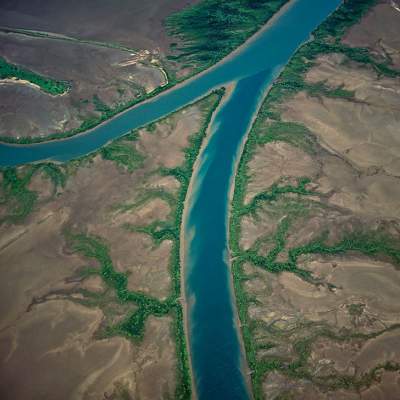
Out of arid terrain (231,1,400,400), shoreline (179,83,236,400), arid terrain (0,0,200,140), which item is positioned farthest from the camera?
arid terrain (0,0,200,140)

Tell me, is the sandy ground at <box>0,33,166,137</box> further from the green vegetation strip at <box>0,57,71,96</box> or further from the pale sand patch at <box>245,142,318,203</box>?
the pale sand patch at <box>245,142,318,203</box>

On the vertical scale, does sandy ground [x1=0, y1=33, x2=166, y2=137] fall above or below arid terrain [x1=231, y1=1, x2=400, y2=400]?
above

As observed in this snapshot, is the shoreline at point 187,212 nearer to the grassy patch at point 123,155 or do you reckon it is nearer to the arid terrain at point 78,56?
→ the grassy patch at point 123,155

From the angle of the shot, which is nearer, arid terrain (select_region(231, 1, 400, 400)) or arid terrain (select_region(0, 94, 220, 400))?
arid terrain (select_region(231, 1, 400, 400))

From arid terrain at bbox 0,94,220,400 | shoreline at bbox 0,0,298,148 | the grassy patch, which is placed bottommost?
arid terrain at bbox 0,94,220,400

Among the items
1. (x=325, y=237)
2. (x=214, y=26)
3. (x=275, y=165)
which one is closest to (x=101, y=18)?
(x=214, y=26)

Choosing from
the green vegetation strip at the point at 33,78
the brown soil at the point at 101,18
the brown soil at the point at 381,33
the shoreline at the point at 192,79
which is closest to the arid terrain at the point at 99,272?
the shoreline at the point at 192,79

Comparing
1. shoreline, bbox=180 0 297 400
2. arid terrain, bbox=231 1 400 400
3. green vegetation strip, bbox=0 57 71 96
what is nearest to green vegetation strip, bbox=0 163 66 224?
green vegetation strip, bbox=0 57 71 96
